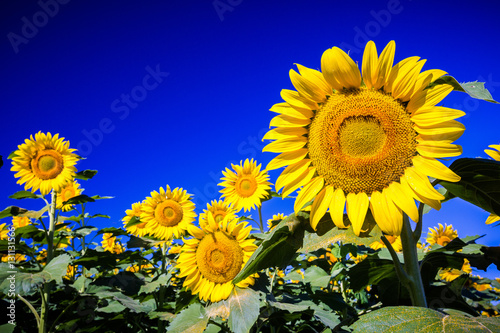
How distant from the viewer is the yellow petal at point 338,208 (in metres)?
1.36

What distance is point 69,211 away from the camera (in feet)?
19.3

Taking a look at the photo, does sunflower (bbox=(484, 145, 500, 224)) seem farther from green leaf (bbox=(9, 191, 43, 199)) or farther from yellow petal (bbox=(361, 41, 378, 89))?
green leaf (bbox=(9, 191, 43, 199))

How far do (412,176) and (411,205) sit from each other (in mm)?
127

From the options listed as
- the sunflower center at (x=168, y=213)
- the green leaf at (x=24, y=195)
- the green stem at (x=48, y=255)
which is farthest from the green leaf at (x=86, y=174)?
the sunflower center at (x=168, y=213)

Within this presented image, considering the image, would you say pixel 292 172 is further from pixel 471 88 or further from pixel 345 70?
pixel 471 88

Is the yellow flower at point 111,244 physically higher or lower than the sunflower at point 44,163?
lower

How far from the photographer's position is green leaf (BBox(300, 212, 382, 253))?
1.38 metres

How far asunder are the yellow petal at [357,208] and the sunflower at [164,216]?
186 inches

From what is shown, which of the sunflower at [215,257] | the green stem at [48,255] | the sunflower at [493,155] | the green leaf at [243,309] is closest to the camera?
the sunflower at [493,155]

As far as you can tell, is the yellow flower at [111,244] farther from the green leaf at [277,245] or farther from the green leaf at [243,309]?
the green leaf at [277,245]

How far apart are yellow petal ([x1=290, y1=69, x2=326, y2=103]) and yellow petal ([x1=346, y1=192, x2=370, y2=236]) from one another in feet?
1.58

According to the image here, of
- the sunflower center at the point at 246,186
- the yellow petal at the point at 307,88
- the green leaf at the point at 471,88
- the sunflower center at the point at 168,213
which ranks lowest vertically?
the green leaf at the point at 471,88

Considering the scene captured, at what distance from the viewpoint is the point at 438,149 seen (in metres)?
1.31

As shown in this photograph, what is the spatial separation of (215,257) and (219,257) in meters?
0.05
